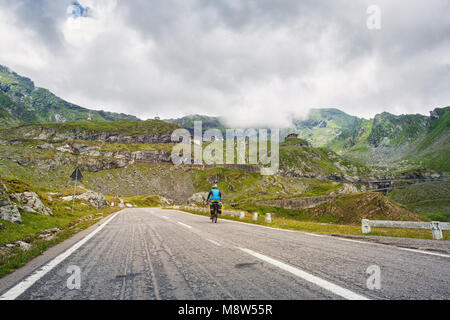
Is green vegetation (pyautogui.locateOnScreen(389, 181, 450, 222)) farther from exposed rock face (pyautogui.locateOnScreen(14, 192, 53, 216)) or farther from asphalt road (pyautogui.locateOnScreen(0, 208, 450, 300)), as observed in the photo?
exposed rock face (pyautogui.locateOnScreen(14, 192, 53, 216))

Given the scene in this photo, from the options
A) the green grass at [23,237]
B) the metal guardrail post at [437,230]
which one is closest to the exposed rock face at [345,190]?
the metal guardrail post at [437,230]

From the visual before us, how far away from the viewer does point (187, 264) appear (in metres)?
4.85

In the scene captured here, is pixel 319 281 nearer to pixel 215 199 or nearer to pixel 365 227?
pixel 365 227

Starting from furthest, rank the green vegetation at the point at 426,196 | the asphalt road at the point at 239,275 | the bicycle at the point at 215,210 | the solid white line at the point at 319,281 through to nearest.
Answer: the green vegetation at the point at 426,196 → the bicycle at the point at 215,210 → the asphalt road at the point at 239,275 → the solid white line at the point at 319,281

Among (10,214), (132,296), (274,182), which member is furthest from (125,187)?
(132,296)

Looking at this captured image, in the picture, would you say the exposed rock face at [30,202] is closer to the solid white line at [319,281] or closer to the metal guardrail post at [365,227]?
the solid white line at [319,281]

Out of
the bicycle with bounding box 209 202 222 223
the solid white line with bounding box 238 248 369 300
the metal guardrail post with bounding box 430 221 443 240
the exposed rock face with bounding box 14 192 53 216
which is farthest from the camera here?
the bicycle with bounding box 209 202 222 223

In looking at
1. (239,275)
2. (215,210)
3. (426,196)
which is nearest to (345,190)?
(215,210)

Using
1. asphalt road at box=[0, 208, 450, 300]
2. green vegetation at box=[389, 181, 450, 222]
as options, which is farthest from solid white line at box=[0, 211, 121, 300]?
green vegetation at box=[389, 181, 450, 222]

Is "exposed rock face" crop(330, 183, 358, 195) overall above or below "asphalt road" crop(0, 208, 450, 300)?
above

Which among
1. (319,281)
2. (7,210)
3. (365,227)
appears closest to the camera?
(319,281)

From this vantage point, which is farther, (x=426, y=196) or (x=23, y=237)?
(x=426, y=196)

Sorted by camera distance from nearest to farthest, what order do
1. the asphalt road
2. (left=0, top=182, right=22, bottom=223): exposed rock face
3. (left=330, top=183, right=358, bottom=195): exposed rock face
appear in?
the asphalt road < (left=0, top=182, right=22, bottom=223): exposed rock face < (left=330, top=183, right=358, bottom=195): exposed rock face

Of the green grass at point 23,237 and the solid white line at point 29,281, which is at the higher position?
the solid white line at point 29,281
